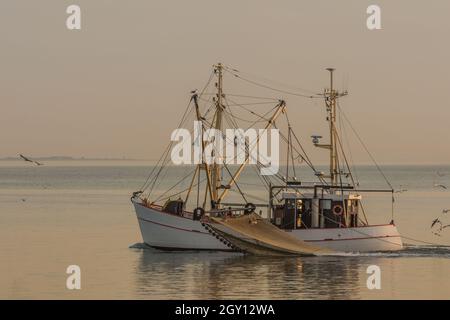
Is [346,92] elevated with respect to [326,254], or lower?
elevated

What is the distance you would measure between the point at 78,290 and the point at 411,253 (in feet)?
82.9

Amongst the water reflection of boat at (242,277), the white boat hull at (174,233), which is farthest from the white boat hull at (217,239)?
the water reflection of boat at (242,277)

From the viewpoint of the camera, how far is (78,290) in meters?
55.9

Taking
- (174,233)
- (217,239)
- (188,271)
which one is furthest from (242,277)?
(174,233)

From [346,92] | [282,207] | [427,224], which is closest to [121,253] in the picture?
[282,207]

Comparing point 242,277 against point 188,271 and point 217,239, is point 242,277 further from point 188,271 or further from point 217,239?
point 217,239

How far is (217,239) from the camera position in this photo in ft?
232

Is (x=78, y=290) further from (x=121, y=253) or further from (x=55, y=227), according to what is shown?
(x=55, y=227)

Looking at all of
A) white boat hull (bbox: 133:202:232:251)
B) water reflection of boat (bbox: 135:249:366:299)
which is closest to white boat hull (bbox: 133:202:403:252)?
white boat hull (bbox: 133:202:232:251)

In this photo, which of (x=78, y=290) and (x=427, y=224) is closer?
(x=78, y=290)

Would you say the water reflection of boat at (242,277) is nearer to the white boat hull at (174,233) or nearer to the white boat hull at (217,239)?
the white boat hull at (174,233)

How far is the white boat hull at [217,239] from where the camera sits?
2773 inches

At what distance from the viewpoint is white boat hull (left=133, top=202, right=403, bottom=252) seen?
70.4 m
